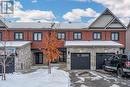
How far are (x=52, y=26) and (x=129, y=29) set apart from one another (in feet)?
48.9

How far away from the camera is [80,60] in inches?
1380

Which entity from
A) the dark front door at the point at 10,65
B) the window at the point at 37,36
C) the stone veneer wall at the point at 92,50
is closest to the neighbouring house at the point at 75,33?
the window at the point at 37,36

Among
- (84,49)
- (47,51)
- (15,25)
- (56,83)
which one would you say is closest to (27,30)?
(15,25)

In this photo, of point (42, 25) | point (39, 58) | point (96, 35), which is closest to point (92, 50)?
point (96, 35)

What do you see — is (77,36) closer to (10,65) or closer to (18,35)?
(18,35)

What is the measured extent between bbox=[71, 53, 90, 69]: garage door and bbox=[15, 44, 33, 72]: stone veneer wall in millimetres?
5998

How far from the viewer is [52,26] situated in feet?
137

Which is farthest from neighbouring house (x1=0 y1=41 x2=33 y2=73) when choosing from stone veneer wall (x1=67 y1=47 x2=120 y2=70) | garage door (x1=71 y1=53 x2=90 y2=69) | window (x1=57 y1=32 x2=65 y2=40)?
window (x1=57 y1=32 x2=65 y2=40)

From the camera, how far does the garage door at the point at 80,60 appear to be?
3491 cm

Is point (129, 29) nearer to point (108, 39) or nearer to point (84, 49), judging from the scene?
point (108, 39)

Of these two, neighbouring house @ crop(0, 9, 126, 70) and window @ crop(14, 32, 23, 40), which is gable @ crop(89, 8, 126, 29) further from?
window @ crop(14, 32, 23, 40)

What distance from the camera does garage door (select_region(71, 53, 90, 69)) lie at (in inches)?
1374

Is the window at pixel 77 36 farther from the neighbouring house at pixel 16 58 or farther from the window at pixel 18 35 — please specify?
the neighbouring house at pixel 16 58

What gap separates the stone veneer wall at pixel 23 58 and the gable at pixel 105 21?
391 inches
